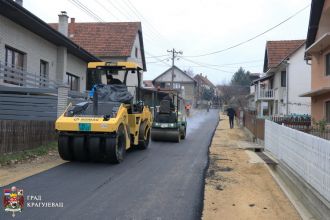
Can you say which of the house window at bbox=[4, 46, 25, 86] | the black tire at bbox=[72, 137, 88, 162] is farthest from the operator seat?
the black tire at bbox=[72, 137, 88, 162]

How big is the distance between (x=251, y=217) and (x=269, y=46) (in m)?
33.9

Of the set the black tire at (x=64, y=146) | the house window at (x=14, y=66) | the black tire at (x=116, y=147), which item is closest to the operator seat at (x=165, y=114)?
the house window at (x=14, y=66)

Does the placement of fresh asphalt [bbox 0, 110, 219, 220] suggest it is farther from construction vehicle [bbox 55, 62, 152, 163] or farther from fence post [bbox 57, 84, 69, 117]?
fence post [bbox 57, 84, 69, 117]

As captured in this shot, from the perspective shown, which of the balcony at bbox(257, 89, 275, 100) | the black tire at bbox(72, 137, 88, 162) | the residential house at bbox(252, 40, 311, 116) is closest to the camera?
the black tire at bbox(72, 137, 88, 162)

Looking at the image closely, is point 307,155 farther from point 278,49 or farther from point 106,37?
point 278,49

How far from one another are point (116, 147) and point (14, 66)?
8.51m

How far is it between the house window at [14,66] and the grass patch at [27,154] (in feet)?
10.9

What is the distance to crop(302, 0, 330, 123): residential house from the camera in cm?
2045

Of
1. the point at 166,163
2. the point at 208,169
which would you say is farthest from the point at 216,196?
the point at 166,163

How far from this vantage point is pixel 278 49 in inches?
1528

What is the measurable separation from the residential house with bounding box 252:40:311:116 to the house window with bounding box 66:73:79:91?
16453mm

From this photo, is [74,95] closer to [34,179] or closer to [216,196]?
[34,179]

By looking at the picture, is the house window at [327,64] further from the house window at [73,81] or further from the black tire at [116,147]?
the house window at [73,81]

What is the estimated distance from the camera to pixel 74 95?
1977 cm
